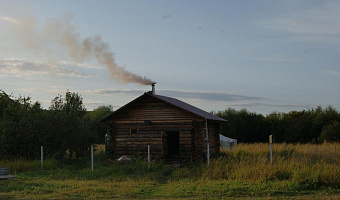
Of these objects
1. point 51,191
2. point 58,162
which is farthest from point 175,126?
point 51,191

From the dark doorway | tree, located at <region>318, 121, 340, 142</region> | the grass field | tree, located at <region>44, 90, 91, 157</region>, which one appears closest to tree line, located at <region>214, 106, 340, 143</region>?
tree, located at <region>318, 121, 340, 142</region>

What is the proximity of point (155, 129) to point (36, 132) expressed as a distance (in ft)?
25.2

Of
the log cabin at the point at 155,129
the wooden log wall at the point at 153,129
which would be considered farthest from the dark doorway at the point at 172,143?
the wooden log wall at the point at 153,129

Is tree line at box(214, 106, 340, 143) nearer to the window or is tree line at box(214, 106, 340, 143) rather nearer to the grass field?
the window

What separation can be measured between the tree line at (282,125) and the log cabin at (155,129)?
82.1 feet

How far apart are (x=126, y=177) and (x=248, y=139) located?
3867 cm

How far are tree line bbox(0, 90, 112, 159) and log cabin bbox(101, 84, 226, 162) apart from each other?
2.97 m

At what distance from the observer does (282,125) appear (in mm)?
55000

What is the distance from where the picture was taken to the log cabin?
2627 centimetres

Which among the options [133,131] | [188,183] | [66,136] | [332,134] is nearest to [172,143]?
[133,131]

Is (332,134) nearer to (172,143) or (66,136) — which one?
(172,143)

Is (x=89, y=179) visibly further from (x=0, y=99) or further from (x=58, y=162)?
(x=0, y=99)

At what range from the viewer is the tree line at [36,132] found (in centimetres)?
2720

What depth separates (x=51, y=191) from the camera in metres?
15.5
